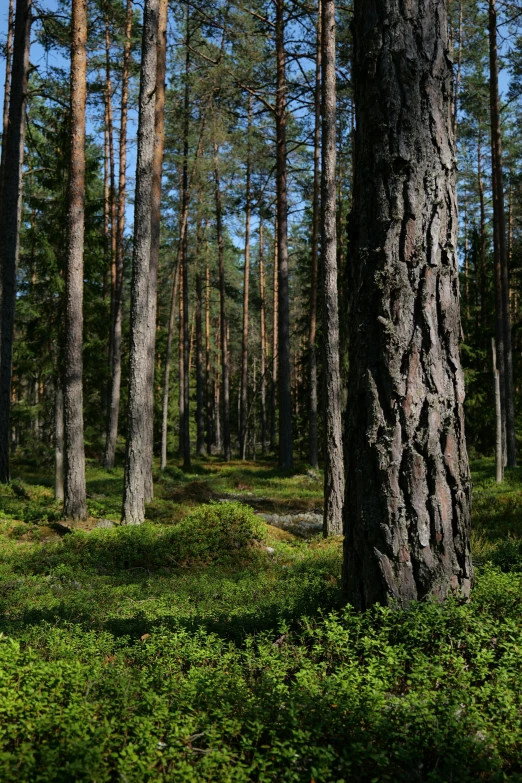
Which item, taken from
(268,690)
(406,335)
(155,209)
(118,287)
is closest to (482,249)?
(118,287)

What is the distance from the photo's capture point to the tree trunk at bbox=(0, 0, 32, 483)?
1320 centimetres

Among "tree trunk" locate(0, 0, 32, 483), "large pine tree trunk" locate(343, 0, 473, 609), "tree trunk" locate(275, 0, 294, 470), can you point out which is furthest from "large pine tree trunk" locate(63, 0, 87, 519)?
"large pine tree trunk" locate(343, 0, 473, 609)

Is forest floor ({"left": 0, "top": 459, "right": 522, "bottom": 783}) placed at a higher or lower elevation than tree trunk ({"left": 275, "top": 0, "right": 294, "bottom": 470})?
lower

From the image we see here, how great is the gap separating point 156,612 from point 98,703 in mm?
2605

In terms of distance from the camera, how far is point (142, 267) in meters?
11.7

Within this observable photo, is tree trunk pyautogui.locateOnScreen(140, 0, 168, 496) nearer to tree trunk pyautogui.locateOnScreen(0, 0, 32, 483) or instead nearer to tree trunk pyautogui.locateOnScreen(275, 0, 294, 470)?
tree trunk pyautogui.locateOnScreen(0, 0, 32, 483)

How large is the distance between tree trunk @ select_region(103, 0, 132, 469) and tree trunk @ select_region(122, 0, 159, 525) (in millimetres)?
8128

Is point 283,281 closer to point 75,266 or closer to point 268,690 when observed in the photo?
point 75,266

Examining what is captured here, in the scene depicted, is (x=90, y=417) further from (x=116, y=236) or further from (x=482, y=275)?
(x=482, y=275)

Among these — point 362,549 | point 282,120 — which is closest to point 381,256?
point 362,549

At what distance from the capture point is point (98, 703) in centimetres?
284

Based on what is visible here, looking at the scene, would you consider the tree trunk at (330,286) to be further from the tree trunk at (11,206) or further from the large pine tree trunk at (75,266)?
the tree trunk at (11,206)

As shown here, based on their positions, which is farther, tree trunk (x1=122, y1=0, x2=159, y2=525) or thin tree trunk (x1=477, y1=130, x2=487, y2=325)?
thin tree trunk (x1=477, y1=130, x2=487, y2=325)

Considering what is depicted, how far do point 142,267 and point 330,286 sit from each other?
3865 mm
